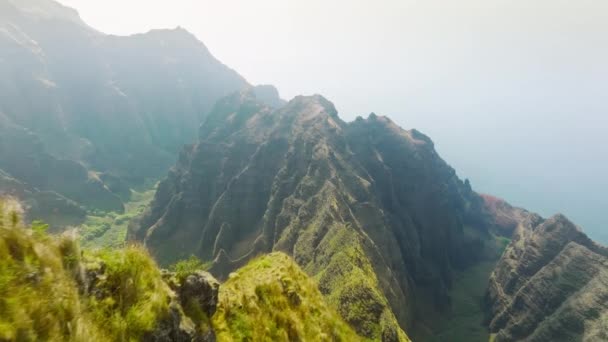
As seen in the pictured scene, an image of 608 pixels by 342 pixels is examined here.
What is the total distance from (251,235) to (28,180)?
98.0 m

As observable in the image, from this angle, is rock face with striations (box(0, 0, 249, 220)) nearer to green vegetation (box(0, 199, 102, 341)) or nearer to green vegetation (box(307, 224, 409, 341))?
green vegetation (box(307, 224, 409, 341))

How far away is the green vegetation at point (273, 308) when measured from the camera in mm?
9852

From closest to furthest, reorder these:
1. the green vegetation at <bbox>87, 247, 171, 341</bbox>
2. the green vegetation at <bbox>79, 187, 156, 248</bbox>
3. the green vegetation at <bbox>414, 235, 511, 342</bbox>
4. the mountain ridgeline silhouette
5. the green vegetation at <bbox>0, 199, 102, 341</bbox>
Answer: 1. the green vegetation at <bbox>0, 199, 102, 341</bbox>
2. the green vegetation at <bbox>87, 247, 171, 341</bbox>
3. the mountain ridgeline silhouette
4. the green vegetation at <bbox>414, 235, 511, 342</bbox>
5. the green vegetation at <bbox>79, 187, 156, 248</bbox>

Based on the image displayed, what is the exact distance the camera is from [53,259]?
5691 millimetres

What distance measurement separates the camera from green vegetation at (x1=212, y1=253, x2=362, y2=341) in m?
9.85

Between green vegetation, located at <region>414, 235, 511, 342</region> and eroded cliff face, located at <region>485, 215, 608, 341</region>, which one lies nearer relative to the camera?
eroded cliff face, located at <region>485, 215, 608, 341</region>

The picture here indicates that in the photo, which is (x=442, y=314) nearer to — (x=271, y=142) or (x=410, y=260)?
(x=410, y=260)

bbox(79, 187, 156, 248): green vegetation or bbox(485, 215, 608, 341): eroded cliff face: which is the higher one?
bbox(485, 215, 608, 341): eroded cliff face

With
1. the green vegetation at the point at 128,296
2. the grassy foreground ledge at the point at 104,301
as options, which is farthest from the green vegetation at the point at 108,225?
A: the green vegetation at the point at 128,296

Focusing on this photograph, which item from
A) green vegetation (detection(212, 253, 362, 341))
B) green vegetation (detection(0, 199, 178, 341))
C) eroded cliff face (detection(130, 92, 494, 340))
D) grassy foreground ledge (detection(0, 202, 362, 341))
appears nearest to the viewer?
green vegetation (detection(0, 199, 178, 341))

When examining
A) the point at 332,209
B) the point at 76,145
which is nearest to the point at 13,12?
the point at 76,145

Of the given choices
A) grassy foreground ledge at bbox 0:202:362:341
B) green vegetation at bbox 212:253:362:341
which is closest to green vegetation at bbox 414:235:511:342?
green vegetation at bbox 212:253:362:341

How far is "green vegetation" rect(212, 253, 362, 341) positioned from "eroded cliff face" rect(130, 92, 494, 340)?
1363cm

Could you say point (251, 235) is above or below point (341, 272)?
below
